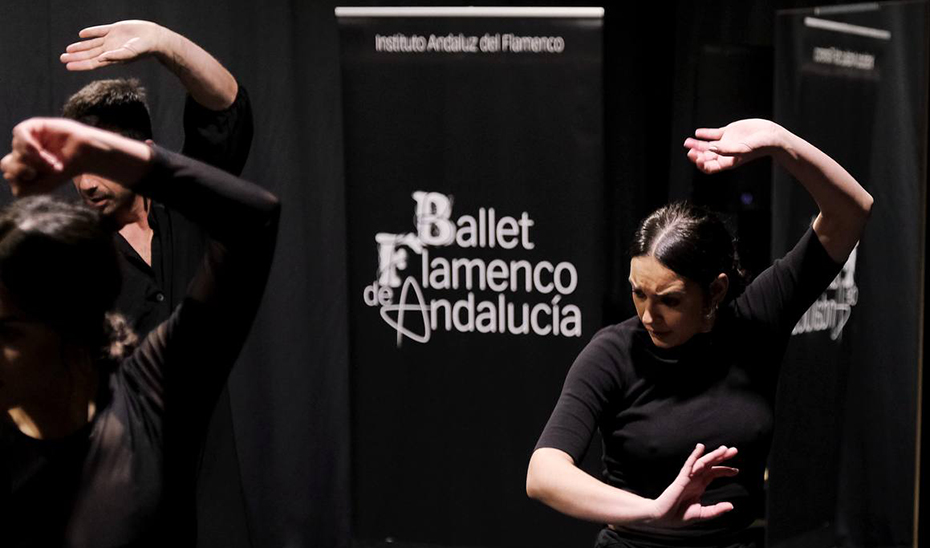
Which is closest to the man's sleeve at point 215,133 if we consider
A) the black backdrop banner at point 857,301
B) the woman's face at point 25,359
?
the woman's face at point 25,359

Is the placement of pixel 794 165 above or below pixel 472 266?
above

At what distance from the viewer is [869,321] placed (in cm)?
427

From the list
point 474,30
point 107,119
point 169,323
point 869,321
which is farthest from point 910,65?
point 169,323

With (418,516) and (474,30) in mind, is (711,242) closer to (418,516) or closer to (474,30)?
(474,30)

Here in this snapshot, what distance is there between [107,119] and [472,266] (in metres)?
1.57

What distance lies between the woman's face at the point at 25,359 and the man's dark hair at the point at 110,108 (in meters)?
0.98

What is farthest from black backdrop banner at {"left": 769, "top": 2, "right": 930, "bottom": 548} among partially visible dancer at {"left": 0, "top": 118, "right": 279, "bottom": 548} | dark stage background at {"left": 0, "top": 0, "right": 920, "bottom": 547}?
partially visible dancer at {"left": 0, "top": 118, "right": 279, "bottom": 548}

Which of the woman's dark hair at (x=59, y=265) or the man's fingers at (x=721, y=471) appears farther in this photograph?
the man's fingers at (x=721, y=471)

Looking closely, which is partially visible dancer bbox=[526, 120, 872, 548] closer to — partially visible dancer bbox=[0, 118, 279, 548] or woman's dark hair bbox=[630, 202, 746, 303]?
woman's dark hair bbox=[630, 202, 746, 303]

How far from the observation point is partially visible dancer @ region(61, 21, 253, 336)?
226 cm

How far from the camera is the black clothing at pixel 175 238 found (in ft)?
7.49

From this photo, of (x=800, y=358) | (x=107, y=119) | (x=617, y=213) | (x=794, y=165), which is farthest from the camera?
(x=617, y=213)

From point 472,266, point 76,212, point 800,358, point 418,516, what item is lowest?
point 418,516

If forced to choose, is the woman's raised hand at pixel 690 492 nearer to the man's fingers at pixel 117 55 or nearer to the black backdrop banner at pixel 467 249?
the man's fingers at pixel 117 55
